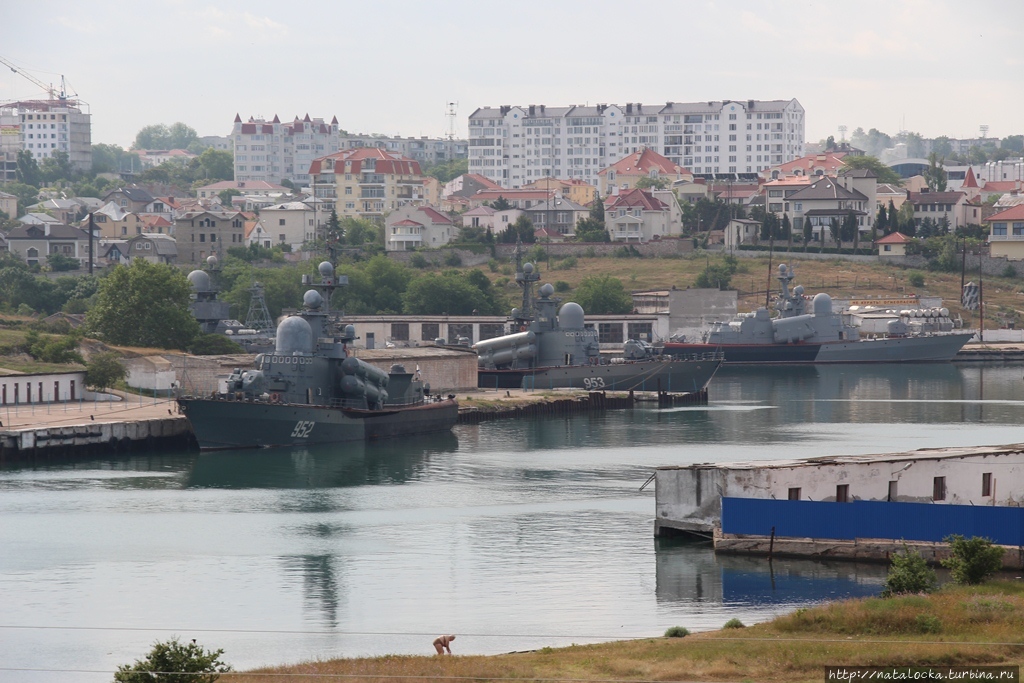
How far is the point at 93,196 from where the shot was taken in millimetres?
179625

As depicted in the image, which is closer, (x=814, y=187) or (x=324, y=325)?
(x=324, y=325)

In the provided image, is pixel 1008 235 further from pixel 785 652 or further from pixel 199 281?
pixel 785 652

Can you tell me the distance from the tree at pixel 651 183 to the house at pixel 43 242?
197 ft

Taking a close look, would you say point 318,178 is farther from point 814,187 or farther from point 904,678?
point 904,678

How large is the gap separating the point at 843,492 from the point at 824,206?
100975 mm

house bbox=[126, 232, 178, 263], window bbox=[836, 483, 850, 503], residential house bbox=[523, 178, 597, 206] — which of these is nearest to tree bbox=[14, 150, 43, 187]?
residential house bbox=[523, 178, 597, 206]

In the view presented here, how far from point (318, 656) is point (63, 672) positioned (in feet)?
13.8

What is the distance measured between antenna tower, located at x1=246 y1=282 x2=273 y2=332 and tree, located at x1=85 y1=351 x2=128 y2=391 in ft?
63.7

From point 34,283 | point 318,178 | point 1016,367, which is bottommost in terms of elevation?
point 1016,367

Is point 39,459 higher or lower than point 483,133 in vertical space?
lower

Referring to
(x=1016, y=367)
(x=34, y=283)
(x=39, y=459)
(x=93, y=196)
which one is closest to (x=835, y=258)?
(x=1016, y=367)

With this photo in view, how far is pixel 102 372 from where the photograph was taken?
197 feet

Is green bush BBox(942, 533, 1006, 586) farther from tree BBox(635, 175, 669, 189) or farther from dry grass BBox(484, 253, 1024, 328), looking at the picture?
tree BBox(635, 175, 669, 189)

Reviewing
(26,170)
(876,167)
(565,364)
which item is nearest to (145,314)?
(565,364)
